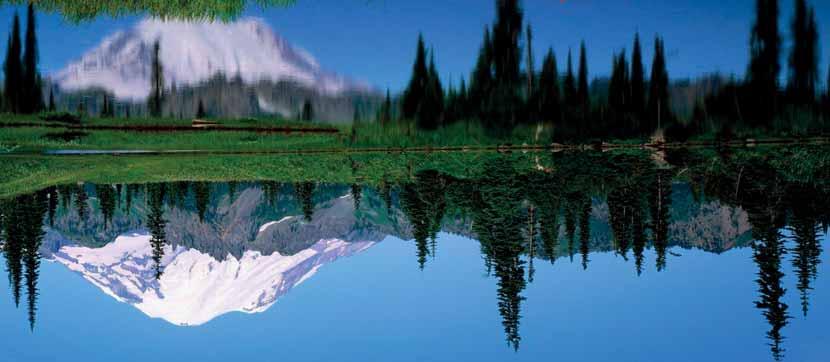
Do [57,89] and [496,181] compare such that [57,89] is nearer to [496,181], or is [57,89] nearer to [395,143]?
[395,143]

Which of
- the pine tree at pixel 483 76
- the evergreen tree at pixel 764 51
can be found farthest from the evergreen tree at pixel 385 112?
the evergreen tree at pixel 764 51

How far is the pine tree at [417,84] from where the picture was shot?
4697 centimetres

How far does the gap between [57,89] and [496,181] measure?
54137 millimetres

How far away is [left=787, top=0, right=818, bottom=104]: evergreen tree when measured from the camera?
45.2m

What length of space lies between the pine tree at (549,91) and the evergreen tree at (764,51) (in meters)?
14.1

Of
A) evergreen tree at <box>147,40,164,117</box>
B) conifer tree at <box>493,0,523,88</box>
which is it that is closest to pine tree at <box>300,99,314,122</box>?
evergreen tree at <box>147,40,164,117</box>

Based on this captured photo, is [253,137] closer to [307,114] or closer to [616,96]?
[307,114]

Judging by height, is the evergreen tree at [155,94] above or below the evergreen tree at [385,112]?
above

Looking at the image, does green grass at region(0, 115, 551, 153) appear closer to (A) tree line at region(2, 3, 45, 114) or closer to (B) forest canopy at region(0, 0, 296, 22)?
(A) tree line at region(2, 3, 45, 114)

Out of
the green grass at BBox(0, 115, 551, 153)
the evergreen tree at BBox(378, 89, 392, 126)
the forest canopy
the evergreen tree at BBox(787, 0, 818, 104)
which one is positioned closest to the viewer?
the forest canopy

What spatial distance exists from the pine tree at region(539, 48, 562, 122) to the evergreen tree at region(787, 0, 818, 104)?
16.7 metres

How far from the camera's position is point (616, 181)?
47.2 ft

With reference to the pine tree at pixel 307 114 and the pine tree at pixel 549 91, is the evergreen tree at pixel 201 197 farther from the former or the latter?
the pine tree at pixel 549 91

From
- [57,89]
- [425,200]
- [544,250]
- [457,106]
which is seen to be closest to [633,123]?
[457,106]
